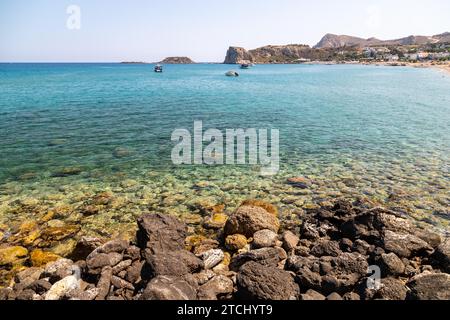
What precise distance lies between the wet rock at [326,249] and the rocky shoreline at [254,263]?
0.11ft

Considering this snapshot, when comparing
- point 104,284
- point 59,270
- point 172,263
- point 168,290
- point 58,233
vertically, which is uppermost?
point 168,290

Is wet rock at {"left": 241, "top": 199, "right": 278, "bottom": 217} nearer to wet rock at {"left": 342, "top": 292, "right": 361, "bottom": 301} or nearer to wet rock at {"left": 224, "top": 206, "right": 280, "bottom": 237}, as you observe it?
wet rock at {"left": 224, "top": 206, "right": 280, "bottom": 237}

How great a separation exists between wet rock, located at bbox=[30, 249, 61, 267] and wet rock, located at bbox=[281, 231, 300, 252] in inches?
341

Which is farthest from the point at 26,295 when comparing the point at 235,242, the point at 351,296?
the point at 351,296

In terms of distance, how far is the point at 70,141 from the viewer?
1062 inches

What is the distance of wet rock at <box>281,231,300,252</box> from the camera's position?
11.8 metres

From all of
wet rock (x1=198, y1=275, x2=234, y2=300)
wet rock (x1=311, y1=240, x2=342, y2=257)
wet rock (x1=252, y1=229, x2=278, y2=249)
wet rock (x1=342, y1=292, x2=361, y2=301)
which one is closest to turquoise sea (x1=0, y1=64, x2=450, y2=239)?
wet rock (x1=252, y1=229, x2=278, y2=249)

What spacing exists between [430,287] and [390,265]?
1435 millimetres

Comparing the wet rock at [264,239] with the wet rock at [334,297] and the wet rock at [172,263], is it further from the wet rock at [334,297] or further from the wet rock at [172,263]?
A: the wet rock at [334,297]

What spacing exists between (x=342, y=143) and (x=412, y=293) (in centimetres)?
2027

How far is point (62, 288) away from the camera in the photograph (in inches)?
362

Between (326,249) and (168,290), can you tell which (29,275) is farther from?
(326,249)
